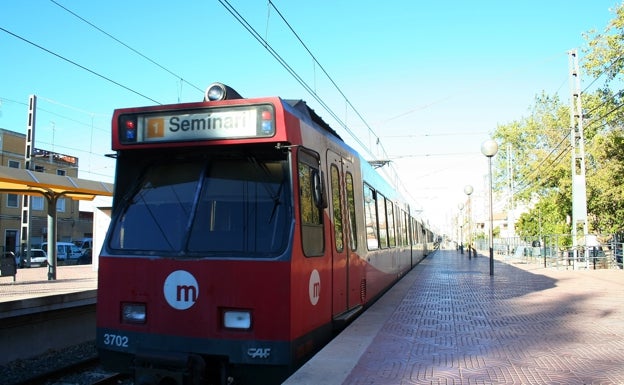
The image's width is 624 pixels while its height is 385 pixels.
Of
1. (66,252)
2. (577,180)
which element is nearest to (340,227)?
(577,180)

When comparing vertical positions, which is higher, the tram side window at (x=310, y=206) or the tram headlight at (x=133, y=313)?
the tram side window at (x=310, y=206)

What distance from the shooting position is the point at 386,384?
477cm

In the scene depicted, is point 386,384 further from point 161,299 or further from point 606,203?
point 606,203

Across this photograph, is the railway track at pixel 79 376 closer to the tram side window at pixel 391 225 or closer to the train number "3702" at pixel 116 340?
the train number "3702" at pixel 116 340

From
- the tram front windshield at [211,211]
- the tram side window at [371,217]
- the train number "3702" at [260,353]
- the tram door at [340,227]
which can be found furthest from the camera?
the tram side window at [371,217]

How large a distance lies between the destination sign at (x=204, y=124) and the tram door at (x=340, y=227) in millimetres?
1557

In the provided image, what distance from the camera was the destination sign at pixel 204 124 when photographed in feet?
16.8

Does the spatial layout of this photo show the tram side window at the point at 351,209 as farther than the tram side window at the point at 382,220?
No

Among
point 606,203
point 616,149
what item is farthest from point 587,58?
point 606,203

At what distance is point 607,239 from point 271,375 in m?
31.7

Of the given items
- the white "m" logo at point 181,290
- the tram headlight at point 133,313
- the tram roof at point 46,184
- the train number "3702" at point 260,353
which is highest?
the tram roof at point 46,184

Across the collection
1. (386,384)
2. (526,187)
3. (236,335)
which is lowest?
(386,384)

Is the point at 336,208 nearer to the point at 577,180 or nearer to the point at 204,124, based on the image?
the point at 204,124

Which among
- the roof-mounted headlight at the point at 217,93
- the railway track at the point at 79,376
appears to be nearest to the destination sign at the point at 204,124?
the roof-mounted headlight at the point at 217,93
